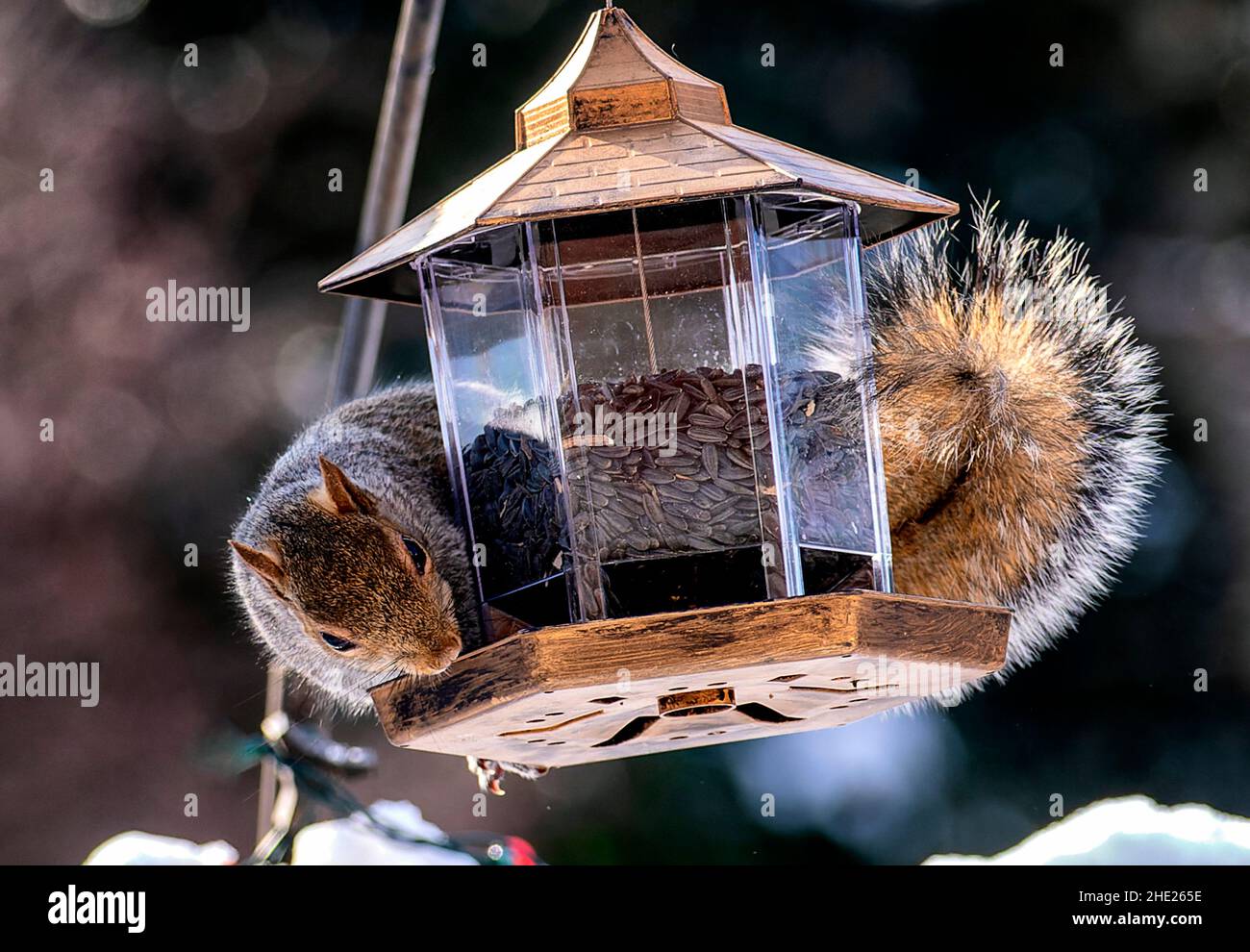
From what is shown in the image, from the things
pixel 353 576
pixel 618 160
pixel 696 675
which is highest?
pixel 618 160

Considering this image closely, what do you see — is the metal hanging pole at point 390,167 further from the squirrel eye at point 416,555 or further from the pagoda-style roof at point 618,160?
the squirrel eye at point 416,555

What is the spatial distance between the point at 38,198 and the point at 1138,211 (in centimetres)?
309

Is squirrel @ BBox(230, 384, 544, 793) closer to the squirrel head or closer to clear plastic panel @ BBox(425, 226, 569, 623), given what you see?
the squirrel head

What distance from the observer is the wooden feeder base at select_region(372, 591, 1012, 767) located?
1.33 metres

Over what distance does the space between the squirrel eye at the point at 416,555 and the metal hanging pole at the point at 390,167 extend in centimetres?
21

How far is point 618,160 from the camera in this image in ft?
4.64

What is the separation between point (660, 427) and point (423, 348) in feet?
7.67

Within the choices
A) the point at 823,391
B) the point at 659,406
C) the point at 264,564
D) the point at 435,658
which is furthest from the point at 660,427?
the point at 264,564

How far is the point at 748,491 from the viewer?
1.47 m

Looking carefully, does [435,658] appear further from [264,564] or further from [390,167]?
[390,167]

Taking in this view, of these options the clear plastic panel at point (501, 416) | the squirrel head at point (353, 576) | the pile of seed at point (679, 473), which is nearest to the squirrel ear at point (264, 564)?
the squirrel head at point (353, 576)

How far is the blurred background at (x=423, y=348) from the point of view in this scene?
12.6 ft
